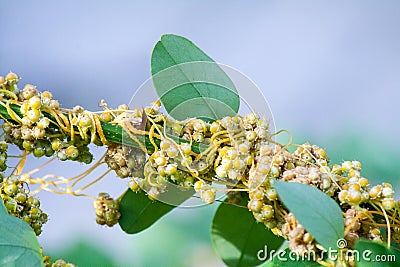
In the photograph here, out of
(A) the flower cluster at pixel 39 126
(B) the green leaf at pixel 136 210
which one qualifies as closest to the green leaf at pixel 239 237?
(B) the green leaf at pixel 136 210

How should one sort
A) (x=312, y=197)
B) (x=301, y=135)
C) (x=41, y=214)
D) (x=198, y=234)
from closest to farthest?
(x=312, y=197), (x=41, y=214), (x=198, y=234), (x=301, y=135)

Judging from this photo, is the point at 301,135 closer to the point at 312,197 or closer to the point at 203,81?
the point at 203,81

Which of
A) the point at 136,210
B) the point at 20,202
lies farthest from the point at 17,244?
the point at 136,210

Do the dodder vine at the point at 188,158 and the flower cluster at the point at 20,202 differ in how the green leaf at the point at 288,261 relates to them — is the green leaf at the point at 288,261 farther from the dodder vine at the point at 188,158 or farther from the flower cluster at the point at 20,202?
the flower cluster at the point at 20,202

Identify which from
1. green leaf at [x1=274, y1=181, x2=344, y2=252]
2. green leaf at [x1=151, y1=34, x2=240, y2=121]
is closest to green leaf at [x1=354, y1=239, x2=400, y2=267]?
green leaf at [x1=274, y1=181, x2=344, y2=252]

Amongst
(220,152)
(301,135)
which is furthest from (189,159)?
(301,135)
